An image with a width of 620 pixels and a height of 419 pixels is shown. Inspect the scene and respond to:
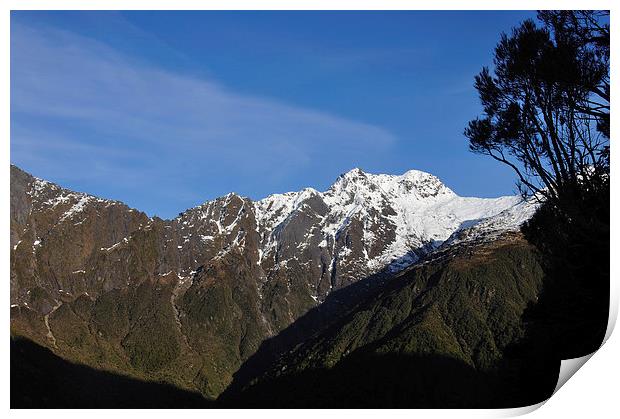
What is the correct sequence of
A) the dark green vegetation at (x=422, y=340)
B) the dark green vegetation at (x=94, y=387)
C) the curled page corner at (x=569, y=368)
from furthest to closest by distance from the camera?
the dark green vegetation at (x=94, y=387), the dark green vegetation at (x=422, y=340), the curled page corner at (x=569, y=368)

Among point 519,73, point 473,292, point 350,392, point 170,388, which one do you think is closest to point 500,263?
point 473,292

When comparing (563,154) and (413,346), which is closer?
(563,154)

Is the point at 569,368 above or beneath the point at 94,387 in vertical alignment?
beneath

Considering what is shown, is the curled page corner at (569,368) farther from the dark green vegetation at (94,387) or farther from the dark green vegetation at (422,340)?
the dark green vegetation at (94,387)

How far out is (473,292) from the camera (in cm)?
15612

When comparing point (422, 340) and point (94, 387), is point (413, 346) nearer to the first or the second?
point (422, 340)

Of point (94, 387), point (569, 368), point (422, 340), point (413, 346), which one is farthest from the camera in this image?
point (94, 387)

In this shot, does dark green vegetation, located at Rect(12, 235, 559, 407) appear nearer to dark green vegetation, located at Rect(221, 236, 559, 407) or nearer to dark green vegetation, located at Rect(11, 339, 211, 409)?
dark green vegetation, located at Rect(221, 236, 559, 407)

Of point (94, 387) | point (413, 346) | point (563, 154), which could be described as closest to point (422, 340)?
point (413, 346)

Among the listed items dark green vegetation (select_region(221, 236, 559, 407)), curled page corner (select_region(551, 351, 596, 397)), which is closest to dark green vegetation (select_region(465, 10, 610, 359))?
curled page corner (select_region(551, 351, 596, 397))

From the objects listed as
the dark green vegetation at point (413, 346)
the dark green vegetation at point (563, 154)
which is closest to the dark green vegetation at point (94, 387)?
the dark green vegetation at point (413, 346)

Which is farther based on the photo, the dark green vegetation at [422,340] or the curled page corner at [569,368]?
the dark green vegetation at [422,340]

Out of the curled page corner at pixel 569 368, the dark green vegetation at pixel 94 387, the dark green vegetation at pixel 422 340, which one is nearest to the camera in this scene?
the curled page corner at pixel 569 368

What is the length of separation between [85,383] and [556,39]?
152 m
